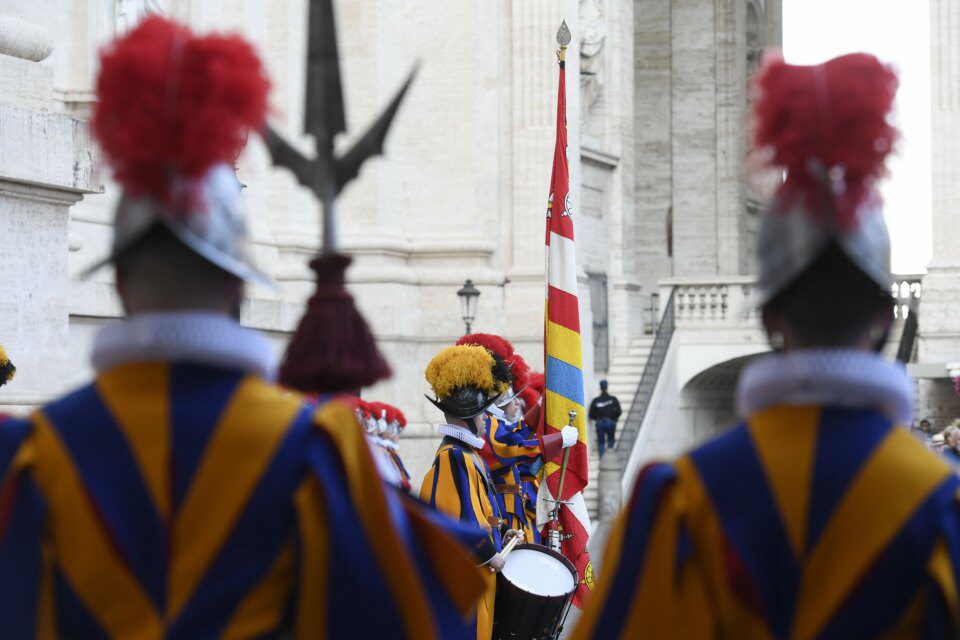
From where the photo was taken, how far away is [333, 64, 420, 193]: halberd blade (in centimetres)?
353

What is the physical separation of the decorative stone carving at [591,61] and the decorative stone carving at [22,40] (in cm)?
1696

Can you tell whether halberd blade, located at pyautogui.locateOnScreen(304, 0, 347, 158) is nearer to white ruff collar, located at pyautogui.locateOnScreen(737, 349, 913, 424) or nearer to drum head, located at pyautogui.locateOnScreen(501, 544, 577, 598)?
white ruff collar, located at pyautogui.locateOnScreen(737, 349, 913, 424)

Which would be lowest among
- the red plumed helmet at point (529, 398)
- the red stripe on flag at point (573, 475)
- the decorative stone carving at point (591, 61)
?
the red stripe on flag at point (573, 475)

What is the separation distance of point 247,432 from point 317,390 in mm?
398

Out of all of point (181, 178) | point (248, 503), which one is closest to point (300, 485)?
point (248, 503)

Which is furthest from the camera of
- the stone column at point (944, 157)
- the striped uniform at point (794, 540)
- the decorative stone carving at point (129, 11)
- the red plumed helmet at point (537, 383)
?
the stone column at point (944, 157)

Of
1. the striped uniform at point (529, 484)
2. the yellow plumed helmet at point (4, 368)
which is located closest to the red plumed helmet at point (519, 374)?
the striped uniform at point (529, 484)

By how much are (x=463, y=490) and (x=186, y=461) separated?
5155 mm

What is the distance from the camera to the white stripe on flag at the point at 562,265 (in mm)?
10609

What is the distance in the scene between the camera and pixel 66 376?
8.48m

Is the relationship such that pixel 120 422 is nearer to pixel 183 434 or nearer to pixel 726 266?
pixel 183 434

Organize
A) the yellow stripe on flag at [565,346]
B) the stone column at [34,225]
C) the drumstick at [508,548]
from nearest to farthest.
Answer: the stone column at [34,225], the drumstick at [508,548], the yellow stripe on flag at [565,346]

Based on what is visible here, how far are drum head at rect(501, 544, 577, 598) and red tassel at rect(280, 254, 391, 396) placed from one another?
488cm

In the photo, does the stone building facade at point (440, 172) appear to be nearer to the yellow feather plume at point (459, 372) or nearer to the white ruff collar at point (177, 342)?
the white ruff collar at point (177, 342)
